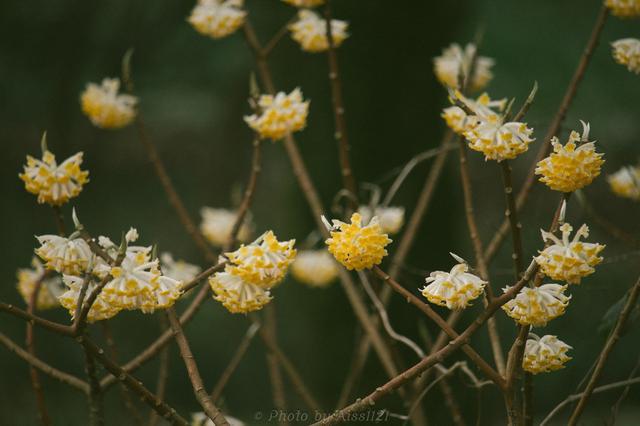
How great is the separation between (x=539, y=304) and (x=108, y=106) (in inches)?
37.5

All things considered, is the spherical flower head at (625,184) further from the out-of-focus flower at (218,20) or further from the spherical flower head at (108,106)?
the spherical flower head at (108,106)

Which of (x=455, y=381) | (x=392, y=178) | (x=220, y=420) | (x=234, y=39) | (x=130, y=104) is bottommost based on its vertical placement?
A: (x=455, y=381)

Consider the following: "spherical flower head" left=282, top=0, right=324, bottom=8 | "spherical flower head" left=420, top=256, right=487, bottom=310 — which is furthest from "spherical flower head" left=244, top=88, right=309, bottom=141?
"spherical flower head" left=420, top=256, right=487, bottom=310

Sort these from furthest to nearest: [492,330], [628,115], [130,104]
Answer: [628,115] → [130,104] → [492,330]

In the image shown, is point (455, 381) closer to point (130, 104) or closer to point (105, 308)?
point (130, 104)

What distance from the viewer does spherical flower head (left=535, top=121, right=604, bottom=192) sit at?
85 cm

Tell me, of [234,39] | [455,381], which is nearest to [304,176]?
[455,381]

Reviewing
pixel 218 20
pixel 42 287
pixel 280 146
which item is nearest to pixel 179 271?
pixel 42 287

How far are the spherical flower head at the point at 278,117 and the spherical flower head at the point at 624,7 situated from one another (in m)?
0.49

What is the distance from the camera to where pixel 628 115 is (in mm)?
4207

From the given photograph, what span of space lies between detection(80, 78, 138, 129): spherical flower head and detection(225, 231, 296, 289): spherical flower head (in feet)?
2.39

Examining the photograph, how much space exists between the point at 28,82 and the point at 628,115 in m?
3.06

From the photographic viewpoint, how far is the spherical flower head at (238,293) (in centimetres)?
89

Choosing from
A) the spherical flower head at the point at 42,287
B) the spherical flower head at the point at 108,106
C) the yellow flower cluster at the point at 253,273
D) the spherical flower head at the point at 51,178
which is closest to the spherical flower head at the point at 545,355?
the yellow flower cluster at the point at 253,273
